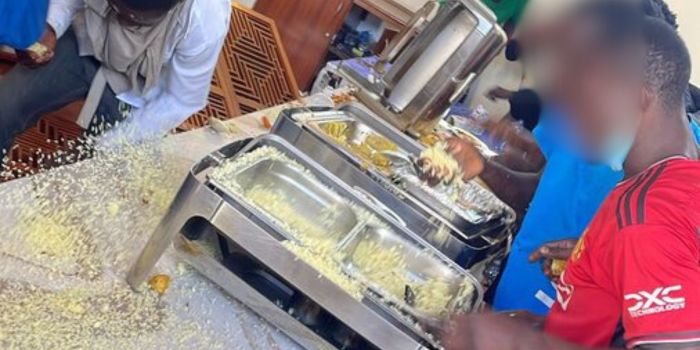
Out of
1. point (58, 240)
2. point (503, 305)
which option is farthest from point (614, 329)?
point (58, 240)

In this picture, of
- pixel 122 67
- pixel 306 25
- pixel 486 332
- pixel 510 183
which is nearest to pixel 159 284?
pixel 486 332

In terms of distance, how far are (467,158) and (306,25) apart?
2.36 meters

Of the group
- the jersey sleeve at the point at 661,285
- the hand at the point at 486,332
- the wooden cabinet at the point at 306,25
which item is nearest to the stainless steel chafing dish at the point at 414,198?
the hand at the point at 486,332

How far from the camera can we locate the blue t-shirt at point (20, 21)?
1.68 meters

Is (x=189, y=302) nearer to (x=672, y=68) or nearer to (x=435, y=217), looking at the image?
(x=435, y=217)

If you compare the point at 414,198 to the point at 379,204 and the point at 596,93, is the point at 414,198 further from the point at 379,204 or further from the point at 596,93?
the point at 596,93

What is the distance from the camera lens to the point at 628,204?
0.89 metres

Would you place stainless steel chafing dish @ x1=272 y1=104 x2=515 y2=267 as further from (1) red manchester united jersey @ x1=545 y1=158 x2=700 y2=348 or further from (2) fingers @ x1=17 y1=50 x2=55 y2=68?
(2) fingers @ x1=17 y1=50 x2=55 y2=68

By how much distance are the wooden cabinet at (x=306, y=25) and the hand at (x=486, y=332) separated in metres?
3.02

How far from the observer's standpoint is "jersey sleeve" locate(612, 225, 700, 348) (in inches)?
31.9

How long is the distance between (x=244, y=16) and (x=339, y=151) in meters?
1.60

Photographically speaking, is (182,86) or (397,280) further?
(182,86)

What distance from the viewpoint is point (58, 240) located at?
119 cm

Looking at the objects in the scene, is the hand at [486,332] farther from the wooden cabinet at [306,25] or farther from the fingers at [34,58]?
the wooden cabinet at [306,25]
